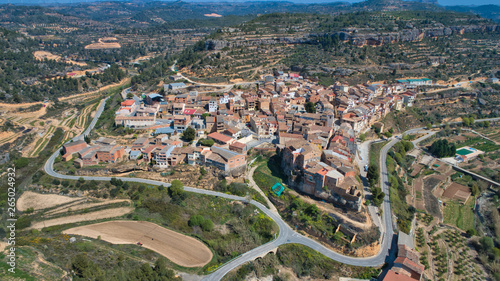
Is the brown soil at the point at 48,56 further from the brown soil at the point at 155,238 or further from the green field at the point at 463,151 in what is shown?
the green field at the point at 463,151

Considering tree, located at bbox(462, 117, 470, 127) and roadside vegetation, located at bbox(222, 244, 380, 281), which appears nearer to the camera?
roadside vegetation, located at bbox(222, 244, 380, 281)

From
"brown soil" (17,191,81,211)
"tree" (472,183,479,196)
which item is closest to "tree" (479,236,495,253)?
"tree" (472,183,479,196)

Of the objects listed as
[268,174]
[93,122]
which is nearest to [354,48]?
[268,174]

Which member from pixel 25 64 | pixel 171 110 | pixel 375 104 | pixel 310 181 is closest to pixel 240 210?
pixel 310 181

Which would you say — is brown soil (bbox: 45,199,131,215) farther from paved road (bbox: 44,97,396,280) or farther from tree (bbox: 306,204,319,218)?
tree (bbox: 306,204,319,218)

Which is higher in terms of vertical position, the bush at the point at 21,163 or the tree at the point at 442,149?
the bush at the point at 21,163

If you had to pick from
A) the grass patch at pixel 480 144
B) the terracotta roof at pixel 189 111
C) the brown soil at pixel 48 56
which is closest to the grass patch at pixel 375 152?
the grass patch at pixel 480 144
